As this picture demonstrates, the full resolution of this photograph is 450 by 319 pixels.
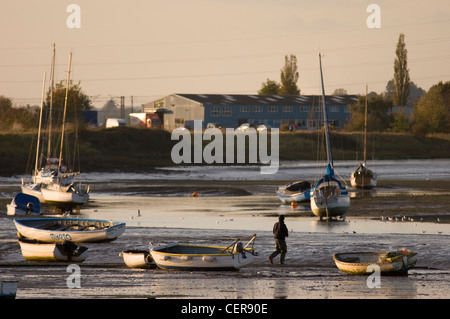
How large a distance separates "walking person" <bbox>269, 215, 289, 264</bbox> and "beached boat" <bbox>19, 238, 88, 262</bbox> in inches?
313

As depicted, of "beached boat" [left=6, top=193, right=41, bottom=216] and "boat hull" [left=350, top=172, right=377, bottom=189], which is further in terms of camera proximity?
"boat hull" [left=350, top=172, right=377, bottom=189]

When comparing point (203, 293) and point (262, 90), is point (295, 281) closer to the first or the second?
point (203, 293)

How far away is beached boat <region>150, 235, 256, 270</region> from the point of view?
32.3 meters

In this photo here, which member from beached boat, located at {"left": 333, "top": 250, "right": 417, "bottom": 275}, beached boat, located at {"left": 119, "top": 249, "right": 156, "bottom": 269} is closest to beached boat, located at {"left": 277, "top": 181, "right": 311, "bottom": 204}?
beached boat, located at {"left": 119, "top": 249, "right": 156, "bottom": 269}

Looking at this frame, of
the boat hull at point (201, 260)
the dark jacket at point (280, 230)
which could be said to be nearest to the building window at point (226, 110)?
the dark jacket at point (280, 230)

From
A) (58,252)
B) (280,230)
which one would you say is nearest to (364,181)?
(280,230)

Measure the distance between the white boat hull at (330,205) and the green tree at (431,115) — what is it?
349 feet

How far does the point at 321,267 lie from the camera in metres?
34.2

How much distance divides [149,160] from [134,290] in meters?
82.9

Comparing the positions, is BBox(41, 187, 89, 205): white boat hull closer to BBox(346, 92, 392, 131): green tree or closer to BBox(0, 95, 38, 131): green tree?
BBox(0, 95, 38, 131): green tree

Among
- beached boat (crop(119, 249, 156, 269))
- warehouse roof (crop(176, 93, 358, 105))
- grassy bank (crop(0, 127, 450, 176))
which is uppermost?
warehouse roof (crop(176, 93, 358, 105))

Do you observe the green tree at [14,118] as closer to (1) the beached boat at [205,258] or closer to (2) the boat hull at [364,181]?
(2) the boat hull at [364,181]

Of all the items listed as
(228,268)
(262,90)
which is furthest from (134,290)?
(262,90)
